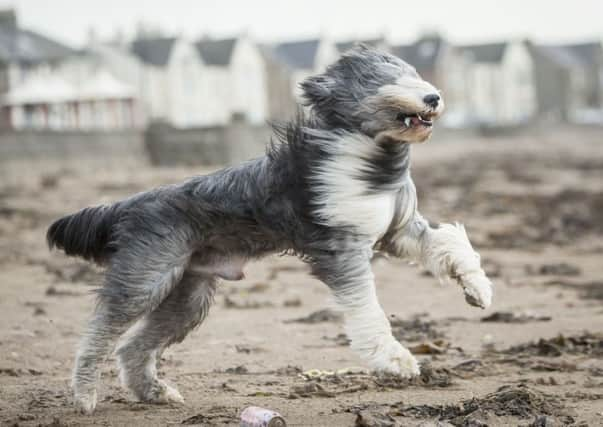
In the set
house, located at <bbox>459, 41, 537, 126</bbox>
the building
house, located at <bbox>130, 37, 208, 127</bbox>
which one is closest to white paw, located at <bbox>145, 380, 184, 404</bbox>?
the building

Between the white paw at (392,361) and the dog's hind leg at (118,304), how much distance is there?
1.20 metres

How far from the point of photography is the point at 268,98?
7194cm

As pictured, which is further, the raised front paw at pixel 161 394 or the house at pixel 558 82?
the house at pixel 558 82

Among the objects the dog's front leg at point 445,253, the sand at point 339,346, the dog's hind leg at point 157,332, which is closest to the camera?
the sand at point 339,346

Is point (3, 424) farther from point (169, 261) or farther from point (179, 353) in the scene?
point (179, 353)

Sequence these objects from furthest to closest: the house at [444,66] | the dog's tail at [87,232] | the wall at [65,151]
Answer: the house at [444,66] < the wall at [65,151] < the dog's tail at [87,232]

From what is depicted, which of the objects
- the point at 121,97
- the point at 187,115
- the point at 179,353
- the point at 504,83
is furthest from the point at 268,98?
the point at 179,353

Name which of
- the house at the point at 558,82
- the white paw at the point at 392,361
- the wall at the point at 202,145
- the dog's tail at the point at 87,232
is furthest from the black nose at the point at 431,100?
the house at the point at 558,82

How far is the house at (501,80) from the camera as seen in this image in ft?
303

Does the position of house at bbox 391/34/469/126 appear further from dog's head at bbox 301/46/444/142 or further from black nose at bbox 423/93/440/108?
black nose at bbox 423/93/440/108

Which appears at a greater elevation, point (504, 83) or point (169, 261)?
point (169, 261)

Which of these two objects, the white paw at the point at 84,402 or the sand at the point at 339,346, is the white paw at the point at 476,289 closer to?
the sand at the point at 339,346

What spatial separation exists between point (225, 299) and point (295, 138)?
4.36 metres

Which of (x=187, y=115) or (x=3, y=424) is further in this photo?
(x=187, y=115)
